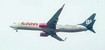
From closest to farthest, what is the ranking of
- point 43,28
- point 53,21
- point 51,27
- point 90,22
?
point 53,21, point 51,27, point 43,28, point 90,22

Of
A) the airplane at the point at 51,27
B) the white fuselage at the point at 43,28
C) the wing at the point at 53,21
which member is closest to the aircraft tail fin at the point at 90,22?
the airplane at the point at 51,27

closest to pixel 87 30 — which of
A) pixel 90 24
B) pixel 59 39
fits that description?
pixel 90 24

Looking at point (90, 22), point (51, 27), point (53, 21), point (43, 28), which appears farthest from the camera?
point (90, 22)

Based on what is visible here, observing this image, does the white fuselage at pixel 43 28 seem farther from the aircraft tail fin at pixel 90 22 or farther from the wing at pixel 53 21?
the wing at pixel 53 21

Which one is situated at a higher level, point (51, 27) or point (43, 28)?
point (51, 27)

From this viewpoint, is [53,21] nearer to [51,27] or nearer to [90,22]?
[51,27]

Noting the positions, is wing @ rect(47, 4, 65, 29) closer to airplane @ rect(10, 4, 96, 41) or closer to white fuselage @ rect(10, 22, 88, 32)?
airplane @ rect(10, 4, 96, 41)

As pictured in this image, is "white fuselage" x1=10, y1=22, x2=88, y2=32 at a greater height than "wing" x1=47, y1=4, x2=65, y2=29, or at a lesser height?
lesser

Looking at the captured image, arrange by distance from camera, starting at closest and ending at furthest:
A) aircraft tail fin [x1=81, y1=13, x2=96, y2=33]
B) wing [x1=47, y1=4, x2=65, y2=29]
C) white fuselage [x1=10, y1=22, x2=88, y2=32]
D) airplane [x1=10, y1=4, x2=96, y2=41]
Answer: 1. wing [x1=47, y1=4, x2=65, y2=29]
2. airplane [x1=10, y1=4, x2=96, y2=41]
3. white fuselage [x1=10, y1=22, x2=88, y2=32]
4. aircraft tail fin [x1=81, y1=13, x2=96, y2=33]

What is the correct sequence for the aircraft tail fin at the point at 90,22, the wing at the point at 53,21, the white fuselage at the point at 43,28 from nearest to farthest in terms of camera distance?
1. the wing at the point at 53,21
2. the white fuselage at the point at 43,28
3. the aircraft tail fin at the point at 90,22

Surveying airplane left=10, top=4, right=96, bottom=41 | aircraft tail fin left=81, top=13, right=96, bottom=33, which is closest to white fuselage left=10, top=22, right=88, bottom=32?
airplane left=10, top=4, right=96, bottom=41

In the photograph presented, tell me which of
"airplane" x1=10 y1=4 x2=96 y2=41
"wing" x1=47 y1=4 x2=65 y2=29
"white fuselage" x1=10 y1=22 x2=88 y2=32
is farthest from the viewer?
"white fuselage" x1=10 y1=22 x2=88 y2=32

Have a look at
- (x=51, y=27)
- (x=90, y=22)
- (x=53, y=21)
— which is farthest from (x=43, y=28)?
(x=90, y=22)

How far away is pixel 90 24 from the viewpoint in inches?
6634
